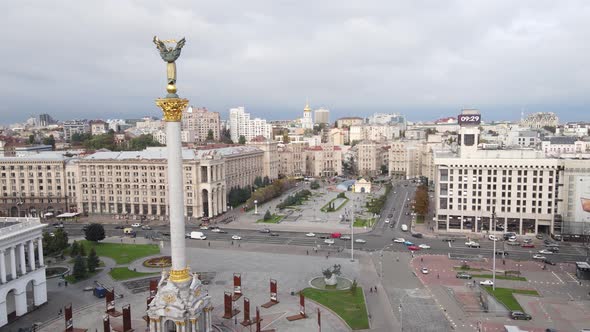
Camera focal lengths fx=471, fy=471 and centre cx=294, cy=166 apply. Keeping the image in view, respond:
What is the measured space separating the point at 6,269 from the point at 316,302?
111 ft

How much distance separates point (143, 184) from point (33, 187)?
27.5 meters

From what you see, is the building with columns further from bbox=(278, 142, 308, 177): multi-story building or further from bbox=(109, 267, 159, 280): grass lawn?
bbox=(278, 142, 308, 177): multi-story building

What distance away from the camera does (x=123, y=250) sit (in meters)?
77.1

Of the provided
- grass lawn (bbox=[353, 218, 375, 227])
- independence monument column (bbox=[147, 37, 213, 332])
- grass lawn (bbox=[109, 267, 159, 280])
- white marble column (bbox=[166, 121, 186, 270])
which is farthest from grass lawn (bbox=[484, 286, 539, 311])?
grass lawn (bbox=[109, 267, 159, 280])

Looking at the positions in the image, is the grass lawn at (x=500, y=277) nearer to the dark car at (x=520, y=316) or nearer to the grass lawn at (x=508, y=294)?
the grass lawn at (x=508, y=294)

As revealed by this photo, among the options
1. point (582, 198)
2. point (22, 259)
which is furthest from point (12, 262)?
point (582, 198)

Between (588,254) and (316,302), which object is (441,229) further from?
(316,302)

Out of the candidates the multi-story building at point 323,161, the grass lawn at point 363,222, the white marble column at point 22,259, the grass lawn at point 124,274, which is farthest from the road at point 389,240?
the multi-story building at point 323,161

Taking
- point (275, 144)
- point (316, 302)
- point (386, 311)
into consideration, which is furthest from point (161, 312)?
point (275, 144)

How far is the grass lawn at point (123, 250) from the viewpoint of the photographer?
7287 cm

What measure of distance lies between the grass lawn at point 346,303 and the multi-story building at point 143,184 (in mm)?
53259

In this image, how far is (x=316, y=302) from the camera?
53312 millimetres

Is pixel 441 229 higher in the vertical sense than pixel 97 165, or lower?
lower

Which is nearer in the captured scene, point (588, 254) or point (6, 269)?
point (6, 269)
